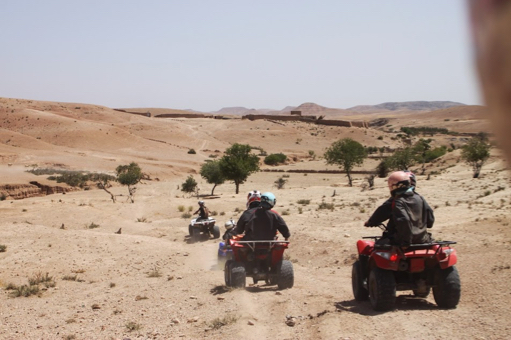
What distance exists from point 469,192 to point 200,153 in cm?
6113

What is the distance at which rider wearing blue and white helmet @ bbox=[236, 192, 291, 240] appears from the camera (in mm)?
10336

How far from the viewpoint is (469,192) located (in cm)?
2814

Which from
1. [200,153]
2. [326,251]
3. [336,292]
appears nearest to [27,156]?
[200,153]

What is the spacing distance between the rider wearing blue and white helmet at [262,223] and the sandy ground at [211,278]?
3.51 ft

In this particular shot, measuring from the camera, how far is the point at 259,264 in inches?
420

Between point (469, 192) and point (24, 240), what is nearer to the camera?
point (24, 240)

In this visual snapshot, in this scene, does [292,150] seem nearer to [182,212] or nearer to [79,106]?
[79,106]

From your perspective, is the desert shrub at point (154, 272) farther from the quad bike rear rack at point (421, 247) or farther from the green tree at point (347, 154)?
the green tree at point (347, 154)

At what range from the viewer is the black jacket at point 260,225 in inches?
407

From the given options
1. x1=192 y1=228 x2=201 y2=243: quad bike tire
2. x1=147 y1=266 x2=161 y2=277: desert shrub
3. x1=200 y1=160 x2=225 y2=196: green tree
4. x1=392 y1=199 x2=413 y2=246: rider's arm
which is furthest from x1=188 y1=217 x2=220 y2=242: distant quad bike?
x1=200 y1=160 x2=225 y2=196: green tree

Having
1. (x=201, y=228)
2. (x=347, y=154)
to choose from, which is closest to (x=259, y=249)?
(x=201, y=228)

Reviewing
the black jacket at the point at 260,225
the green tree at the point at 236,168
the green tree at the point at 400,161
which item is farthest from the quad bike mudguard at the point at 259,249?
the green tree at the point at 400,161

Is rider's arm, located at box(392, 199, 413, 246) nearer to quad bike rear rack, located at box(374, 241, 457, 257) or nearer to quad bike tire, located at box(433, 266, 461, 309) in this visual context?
quad bike rear rack, located at box(374, 241, 457, 257)

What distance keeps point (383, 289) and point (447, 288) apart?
892 millimetres
